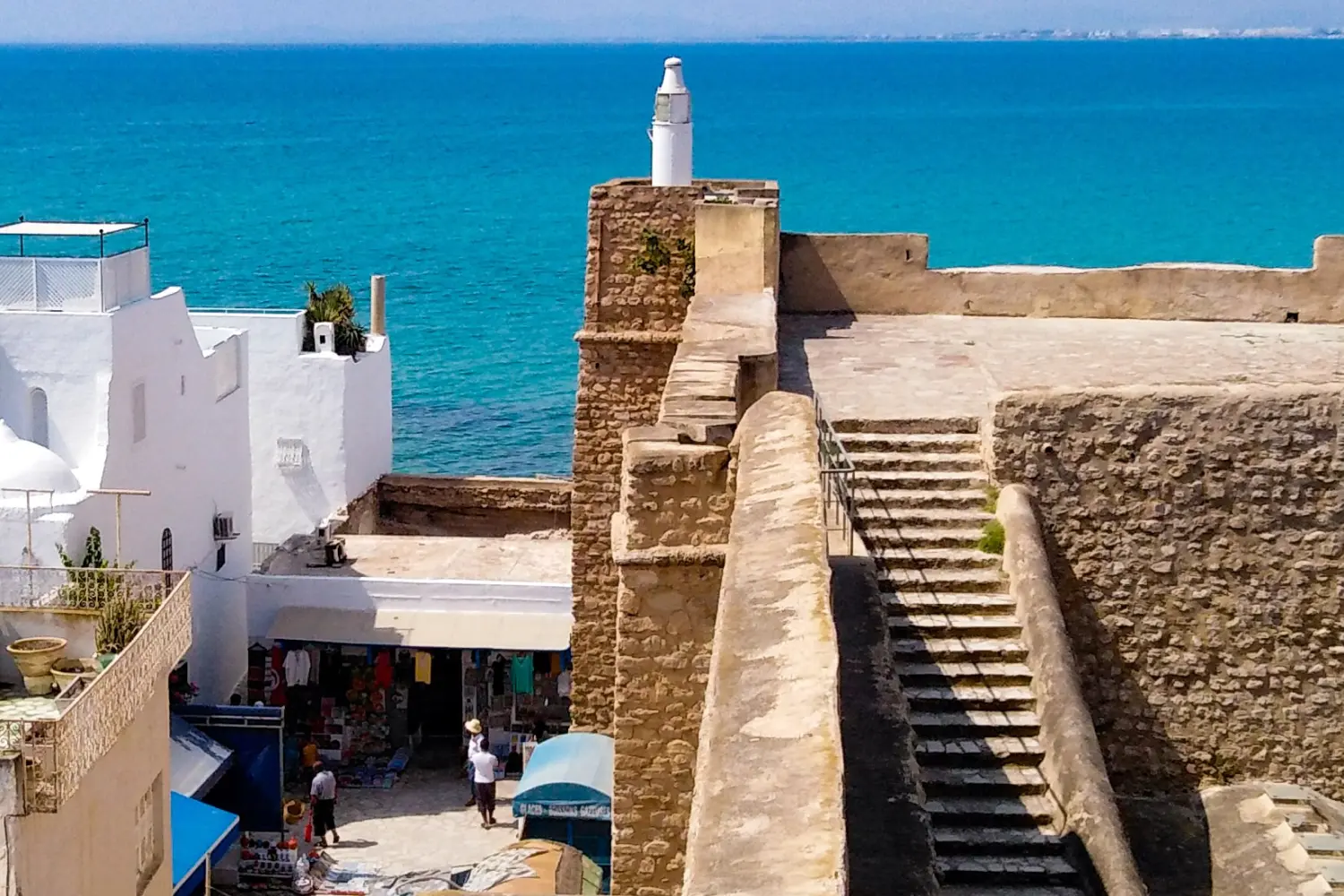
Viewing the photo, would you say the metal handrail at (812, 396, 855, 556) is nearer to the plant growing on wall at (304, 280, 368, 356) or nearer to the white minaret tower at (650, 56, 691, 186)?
the white minaret tower at (650, 56, 691, 186)

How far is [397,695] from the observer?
2334 cm

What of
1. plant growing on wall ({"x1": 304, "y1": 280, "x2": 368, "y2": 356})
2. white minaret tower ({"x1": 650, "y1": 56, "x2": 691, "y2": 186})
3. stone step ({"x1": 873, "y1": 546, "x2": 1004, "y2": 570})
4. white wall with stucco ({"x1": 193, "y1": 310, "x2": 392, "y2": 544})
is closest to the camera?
stone step ({"x1": 873, "y1": 546, "x2": 1004, "y2": 570})

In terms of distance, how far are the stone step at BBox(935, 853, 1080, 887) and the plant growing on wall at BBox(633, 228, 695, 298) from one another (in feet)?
30.6

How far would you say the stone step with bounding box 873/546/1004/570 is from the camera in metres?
10.3

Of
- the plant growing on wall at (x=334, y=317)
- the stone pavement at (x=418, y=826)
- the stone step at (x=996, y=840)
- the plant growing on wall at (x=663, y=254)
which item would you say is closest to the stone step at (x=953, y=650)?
the stone step at (x=996, y=840)

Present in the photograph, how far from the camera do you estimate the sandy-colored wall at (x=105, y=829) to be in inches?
531

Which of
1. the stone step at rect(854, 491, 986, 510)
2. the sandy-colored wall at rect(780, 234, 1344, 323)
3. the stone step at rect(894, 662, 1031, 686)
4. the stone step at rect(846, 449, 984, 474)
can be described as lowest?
the stone step at rect(894, 662, 1031, 686)

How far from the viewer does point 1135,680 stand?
11.1 meters

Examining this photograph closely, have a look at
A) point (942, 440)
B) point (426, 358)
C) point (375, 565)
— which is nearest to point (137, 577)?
point (375, 565)

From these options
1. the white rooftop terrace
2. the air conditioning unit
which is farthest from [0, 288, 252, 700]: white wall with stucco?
the white rooftop terrace

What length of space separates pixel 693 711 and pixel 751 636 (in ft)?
10.00

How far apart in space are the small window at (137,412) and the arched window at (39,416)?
0.91 m

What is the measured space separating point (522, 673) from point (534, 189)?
3153 inches

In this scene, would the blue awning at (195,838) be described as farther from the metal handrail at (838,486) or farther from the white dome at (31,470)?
the metal handrail at (838,486)
